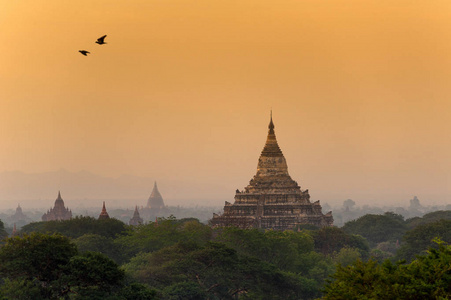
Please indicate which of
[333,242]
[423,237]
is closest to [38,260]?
[423,237]

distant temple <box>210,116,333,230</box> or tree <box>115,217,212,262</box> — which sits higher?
distant temple <box>210,116,333,230</box>

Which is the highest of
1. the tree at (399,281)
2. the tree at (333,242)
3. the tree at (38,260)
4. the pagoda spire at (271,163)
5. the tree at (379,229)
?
the pagoda spire at (271,163)

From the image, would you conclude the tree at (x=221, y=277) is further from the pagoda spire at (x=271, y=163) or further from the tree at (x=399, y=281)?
the pagoda spire at (x=271, y=163)

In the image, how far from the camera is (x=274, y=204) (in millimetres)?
148625

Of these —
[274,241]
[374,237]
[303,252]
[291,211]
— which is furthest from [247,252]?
[374,237]

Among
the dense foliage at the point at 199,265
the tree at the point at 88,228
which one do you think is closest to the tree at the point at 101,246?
the dense foliage at the point at 199,265

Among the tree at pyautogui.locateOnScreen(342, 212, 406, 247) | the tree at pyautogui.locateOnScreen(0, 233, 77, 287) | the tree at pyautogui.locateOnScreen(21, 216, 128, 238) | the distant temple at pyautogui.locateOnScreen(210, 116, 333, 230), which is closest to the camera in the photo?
the tree at pyautogui.locateOnScreen(0, 233, 77, 287)

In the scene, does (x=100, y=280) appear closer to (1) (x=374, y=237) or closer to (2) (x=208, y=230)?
(2) (x=208, y=230)

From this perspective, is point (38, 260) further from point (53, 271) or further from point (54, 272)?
point (54, 272)

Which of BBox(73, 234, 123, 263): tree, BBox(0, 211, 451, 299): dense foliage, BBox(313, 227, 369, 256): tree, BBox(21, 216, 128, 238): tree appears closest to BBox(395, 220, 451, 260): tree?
BBox(0, 211, 451, 299): dense foliage

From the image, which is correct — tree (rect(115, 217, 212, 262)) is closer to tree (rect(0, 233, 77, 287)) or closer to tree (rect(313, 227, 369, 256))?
tree (rect(313, 227, 369, 256))

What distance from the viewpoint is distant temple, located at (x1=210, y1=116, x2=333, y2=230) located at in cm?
14538

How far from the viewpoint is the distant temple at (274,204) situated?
14538 cm

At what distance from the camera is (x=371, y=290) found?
43219mm
